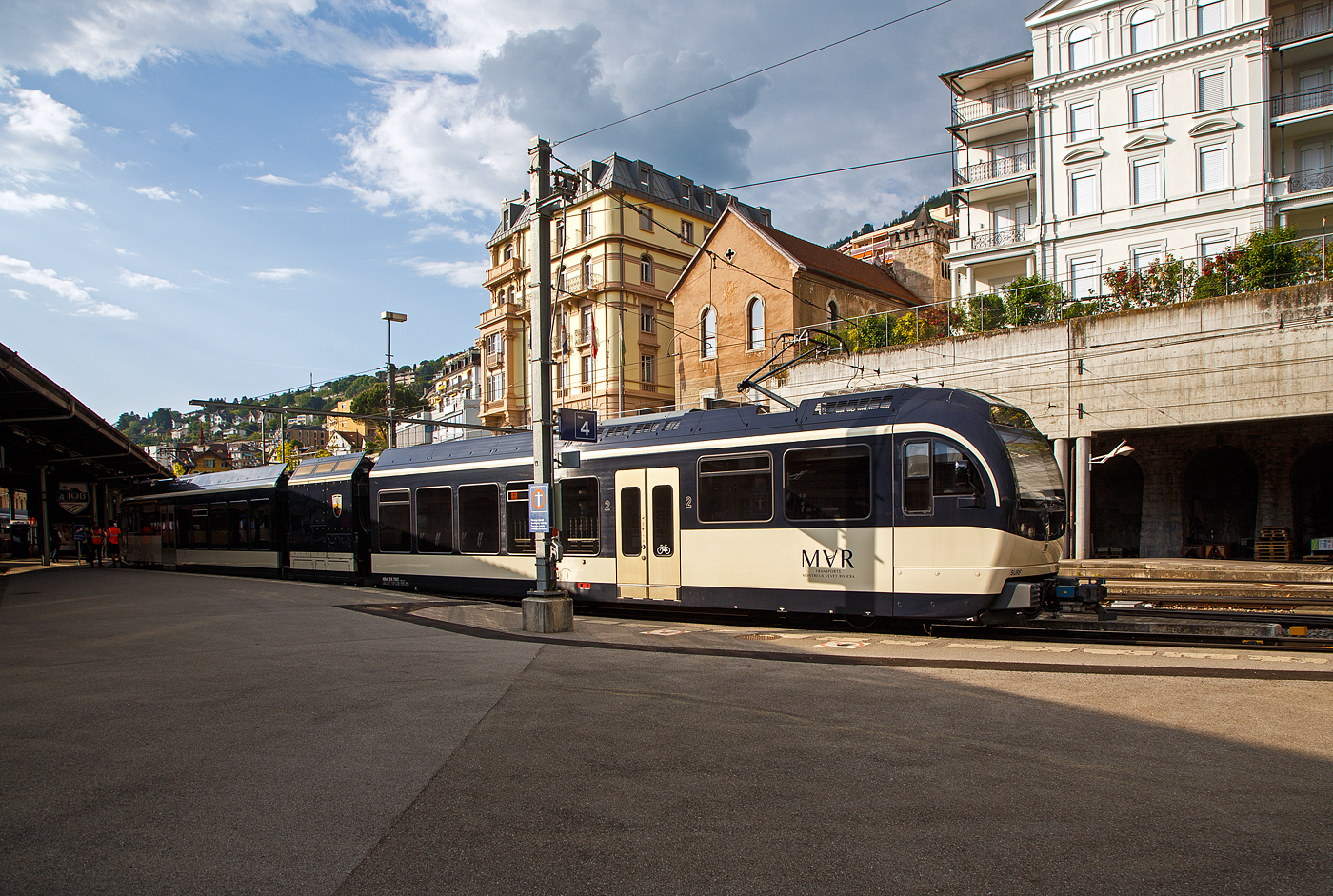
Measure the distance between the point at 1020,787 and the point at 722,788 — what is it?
68.6 inches

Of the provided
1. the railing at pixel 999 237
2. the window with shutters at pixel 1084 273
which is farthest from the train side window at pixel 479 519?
the railing at pixel 999 237

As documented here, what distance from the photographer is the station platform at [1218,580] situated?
13828 mm

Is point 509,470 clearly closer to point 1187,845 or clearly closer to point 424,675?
point 424,675

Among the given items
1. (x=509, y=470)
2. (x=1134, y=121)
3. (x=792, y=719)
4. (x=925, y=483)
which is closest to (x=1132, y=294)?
(x=1134, y=121)

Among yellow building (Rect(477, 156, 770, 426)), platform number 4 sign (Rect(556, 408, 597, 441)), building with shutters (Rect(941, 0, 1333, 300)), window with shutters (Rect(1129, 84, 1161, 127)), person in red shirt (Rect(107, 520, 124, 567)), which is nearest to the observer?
platform number 4 sign (Rect(556, 408, 597, 441))

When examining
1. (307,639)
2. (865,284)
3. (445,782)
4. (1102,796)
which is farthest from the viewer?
(865,284)

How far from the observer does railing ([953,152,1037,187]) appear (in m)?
32.2

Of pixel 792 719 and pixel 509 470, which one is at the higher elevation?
pixel 509 470

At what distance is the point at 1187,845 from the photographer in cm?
397

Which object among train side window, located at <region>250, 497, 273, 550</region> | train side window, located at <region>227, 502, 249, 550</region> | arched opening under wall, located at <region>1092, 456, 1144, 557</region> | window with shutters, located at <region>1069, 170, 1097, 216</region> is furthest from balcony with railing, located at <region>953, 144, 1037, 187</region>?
train side window, located at <region>227, 502, 249, 550</region>

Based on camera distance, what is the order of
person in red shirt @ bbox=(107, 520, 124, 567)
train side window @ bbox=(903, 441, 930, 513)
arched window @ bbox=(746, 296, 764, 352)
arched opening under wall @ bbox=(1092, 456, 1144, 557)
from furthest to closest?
1. arched window @ bbox=(746, 296, 764, 352)
2. person in red shirt @ bbox=(107, 520, 124, 567)
3. arched opening under wall @ bbox=(1092, 456, 1144, 557)
4. train side window @ bbox=(903, 441, 930, 513)

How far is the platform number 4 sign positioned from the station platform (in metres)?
9.18

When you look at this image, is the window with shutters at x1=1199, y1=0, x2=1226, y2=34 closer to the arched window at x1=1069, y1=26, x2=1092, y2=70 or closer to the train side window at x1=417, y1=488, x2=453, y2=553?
the arched window at x1=1069, y1=26, x2=1092, y2=70

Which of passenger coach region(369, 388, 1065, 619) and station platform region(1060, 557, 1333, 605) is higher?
passenger coach region(369, 388, 1065, 619)
